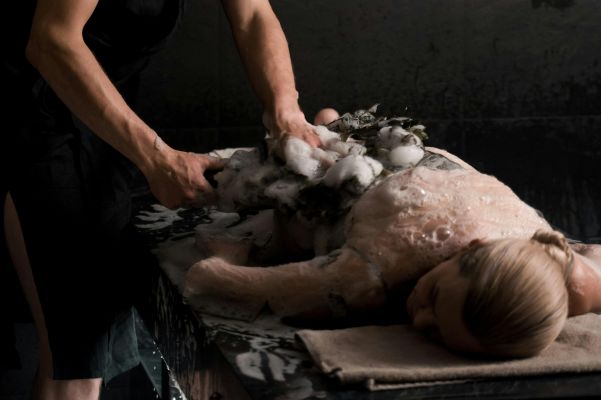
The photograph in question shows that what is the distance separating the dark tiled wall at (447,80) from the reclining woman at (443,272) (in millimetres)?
2170

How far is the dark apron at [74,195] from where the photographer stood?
8.16 ft

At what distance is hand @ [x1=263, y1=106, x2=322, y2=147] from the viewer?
2328 millimetres

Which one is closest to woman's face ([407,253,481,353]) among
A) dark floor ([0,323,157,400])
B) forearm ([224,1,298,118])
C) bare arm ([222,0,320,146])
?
bare arm ([222,0,320,146])

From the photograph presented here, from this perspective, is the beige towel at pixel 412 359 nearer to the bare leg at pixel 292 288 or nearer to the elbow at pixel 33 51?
the bare leg at pixel 292 288

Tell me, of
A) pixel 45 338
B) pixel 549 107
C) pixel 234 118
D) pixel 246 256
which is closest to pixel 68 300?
pixel 45 338

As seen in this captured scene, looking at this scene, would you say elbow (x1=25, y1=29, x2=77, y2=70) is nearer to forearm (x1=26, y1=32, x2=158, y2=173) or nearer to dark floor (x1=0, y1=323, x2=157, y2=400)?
forearm (x1=26, y1=32, x2=158, y2=173)

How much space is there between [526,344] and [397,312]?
1.15 feet

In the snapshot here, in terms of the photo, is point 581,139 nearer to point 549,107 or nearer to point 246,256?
point 549,107

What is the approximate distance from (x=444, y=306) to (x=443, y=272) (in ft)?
0.26

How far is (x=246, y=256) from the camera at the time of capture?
2.18 meters

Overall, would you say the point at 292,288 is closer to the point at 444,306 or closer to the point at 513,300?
the point at 444,306

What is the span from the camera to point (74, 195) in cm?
251

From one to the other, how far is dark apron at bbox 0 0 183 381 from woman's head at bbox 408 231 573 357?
3.41 ft

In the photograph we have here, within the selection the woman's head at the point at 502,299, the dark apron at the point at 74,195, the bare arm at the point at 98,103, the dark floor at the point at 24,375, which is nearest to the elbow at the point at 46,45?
the bare arm at the point at 98,103
